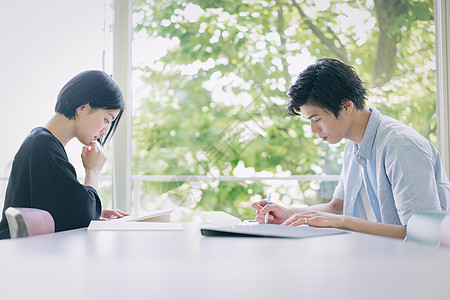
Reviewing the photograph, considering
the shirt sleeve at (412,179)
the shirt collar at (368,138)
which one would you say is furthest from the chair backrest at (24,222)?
the shirt collar at (368,138)

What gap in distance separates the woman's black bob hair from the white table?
1131mm

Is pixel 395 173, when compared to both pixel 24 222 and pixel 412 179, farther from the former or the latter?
pixel 24 222

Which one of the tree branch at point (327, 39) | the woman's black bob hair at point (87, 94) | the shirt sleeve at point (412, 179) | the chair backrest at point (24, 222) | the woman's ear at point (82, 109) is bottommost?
the chair backrest at point (24, 222)

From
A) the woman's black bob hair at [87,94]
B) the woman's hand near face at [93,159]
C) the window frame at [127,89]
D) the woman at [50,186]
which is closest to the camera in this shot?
the woman at [50,186]

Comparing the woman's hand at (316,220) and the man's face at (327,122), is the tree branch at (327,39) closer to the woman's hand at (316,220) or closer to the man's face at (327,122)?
the man's face at (327,122)

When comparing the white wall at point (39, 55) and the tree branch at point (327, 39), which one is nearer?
the white wall at point (39, 55)

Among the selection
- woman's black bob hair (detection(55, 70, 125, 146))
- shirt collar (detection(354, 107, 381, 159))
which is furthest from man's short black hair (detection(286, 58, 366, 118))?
woman's black bob hair (detection(55, 70, 125, 146))

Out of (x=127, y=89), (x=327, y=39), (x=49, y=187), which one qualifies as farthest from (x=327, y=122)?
(x=327, y=39)

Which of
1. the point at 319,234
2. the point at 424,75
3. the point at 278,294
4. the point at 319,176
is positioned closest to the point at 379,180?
the point at 319,234

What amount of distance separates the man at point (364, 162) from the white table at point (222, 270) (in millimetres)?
556

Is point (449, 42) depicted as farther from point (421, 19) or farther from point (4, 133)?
point (4, 133)

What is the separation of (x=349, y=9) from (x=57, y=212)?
2737 millimetres

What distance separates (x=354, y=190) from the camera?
1.90 m

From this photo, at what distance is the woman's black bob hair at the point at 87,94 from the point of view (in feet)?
6.12
